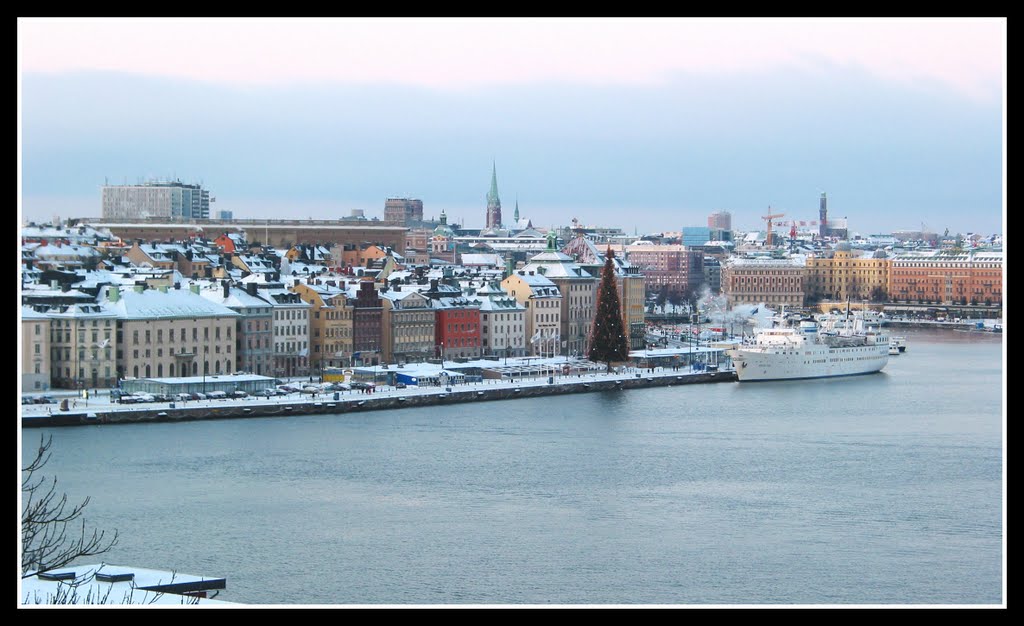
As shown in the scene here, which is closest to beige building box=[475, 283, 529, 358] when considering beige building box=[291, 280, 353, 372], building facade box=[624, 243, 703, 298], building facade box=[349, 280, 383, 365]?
building facade box=[349, 280, 383, 365]

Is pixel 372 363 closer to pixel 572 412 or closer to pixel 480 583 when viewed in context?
pixel 572 412

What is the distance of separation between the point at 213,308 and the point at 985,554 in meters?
9.28

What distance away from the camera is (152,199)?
3691 centimetres

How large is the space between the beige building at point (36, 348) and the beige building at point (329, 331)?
2.93 metres

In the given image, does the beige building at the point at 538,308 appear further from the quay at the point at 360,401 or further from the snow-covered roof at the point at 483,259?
the snow-covered roof at the point at 483,259

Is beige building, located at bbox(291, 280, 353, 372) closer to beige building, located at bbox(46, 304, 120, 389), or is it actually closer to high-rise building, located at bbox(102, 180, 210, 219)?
beige building, located at bbox(46, 304, 120, 389)

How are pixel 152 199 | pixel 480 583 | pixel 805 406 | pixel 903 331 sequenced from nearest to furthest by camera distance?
pixel 480 583
pixel 805 406
pixel 903 331
pixel 152 199

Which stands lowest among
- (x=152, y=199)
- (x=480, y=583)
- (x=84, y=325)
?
(x=480, y=583)

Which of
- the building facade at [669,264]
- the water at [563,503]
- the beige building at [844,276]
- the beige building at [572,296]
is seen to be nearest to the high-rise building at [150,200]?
the building facade at [669,264]

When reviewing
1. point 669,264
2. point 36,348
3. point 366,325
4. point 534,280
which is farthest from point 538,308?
point 669,264

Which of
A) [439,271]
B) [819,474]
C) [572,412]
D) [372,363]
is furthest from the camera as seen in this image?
[439,271]

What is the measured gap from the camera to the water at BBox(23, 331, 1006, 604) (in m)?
6.87

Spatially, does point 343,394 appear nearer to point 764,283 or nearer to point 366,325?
point 366,325

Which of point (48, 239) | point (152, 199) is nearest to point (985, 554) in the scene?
point (48, 239)
